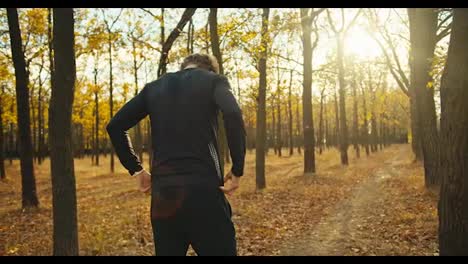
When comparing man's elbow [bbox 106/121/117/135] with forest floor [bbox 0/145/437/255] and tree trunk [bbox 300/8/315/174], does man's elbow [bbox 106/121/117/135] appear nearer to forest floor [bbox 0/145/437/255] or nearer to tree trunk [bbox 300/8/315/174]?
forest floor [bbox 0/145/437/255]

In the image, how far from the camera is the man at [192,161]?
266 cm

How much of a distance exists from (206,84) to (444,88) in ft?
12.3

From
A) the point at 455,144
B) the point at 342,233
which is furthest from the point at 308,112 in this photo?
the point at 455,144

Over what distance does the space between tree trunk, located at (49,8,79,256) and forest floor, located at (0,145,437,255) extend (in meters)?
1.44

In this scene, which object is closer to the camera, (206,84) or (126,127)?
(206,84)

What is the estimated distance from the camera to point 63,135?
617cm

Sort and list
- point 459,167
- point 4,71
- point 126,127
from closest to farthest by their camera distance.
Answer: point 126,127, point 459,167, point 4,71

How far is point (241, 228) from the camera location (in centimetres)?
960

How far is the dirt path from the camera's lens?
7.50 metres

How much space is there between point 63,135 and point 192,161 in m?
4.22

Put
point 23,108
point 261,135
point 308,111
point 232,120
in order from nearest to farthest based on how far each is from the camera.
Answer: point 232,120 → point 23,108 → point 261,135 → point 308,111

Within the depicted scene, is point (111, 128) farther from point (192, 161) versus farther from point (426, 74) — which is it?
point (426, 74)
